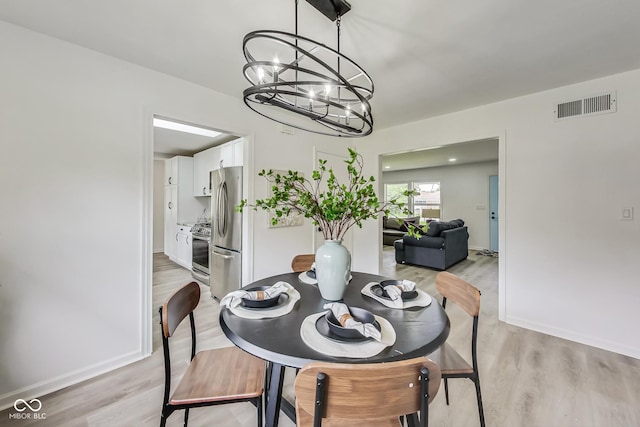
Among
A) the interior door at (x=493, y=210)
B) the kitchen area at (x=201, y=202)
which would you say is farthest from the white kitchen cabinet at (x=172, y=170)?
the interior door at (x=493, y=210)

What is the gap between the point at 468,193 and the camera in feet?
23.7

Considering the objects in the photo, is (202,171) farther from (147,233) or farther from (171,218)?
(147,233)

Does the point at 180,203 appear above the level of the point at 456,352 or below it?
above

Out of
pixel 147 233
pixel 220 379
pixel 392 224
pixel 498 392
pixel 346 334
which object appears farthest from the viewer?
pixel 392 224

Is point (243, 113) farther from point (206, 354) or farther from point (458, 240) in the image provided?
point (458, 240)

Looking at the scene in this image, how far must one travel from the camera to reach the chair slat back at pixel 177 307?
3.64 feet

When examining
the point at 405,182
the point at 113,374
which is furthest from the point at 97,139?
the point at 405,182

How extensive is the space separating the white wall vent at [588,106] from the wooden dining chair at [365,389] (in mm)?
2999

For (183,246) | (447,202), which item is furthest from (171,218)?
(447,202)

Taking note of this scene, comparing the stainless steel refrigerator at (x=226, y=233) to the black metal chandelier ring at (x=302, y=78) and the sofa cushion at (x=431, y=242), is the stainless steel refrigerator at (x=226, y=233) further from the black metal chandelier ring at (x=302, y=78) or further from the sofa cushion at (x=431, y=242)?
the sofa cushion at (x=431, y=242)

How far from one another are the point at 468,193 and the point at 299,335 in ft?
25.0

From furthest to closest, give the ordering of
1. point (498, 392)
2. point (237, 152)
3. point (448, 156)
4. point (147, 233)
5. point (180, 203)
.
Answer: point (448, 156)
point (180, 203)
point (237, 152)
point (147, 233)
point (498, 392)

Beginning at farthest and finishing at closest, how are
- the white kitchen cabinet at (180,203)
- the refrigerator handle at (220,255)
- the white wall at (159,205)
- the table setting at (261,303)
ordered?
the white wall at (159,205) → the white kitchen cabinet at (180,203) → the refrigerator handle at (220,255) → the table setting at (261,303)

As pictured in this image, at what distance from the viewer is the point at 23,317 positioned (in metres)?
1.66
